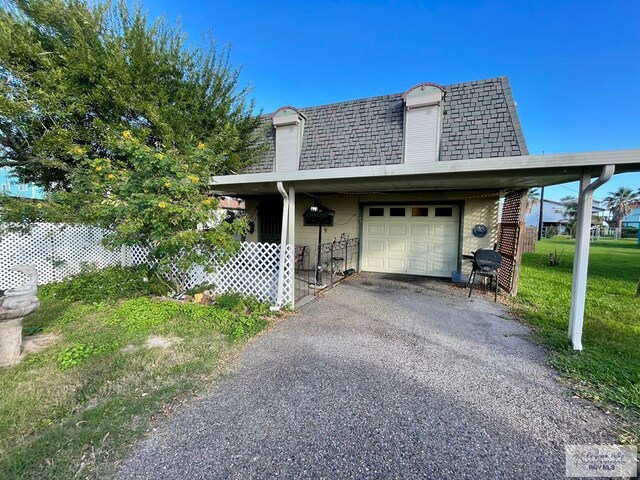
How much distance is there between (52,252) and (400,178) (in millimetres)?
8120

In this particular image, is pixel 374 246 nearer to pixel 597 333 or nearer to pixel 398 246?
pixel 398 246

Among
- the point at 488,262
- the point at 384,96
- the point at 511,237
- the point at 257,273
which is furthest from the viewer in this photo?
the point at 384,96

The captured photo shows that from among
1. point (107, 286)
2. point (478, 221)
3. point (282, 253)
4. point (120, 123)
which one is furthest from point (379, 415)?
point (120, 123)

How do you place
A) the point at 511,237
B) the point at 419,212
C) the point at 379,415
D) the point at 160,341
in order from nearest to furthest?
the point at 379,415
the point at 160,341
the point at 511,237
the point at 419,212

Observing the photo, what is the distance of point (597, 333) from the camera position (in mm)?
3986

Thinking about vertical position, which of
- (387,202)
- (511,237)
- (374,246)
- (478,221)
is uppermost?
(387,202)

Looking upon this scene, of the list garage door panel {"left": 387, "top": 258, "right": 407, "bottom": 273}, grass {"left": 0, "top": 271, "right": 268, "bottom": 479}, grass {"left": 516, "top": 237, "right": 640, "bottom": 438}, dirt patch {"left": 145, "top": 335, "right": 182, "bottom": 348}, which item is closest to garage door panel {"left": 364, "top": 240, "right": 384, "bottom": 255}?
garage door panel {"left": 387, "top": 258, "right": 407, "bottom": 273}

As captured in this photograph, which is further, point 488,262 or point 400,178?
point 488,262

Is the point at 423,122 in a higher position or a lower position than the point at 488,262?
higher

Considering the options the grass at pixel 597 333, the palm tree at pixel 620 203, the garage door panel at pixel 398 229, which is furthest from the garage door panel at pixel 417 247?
the palm tree at pixel 620 203

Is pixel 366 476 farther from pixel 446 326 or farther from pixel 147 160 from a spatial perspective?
pixel 147 160

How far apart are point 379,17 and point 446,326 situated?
30.0ft

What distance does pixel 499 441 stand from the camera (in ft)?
6.58

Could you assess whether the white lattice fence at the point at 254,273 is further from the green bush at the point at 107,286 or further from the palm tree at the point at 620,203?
the palm tree at the point at 620,203
